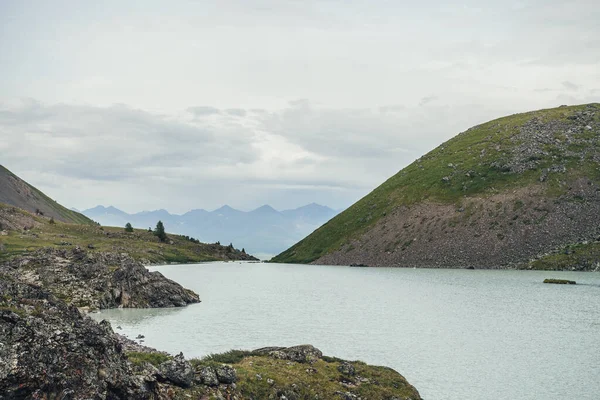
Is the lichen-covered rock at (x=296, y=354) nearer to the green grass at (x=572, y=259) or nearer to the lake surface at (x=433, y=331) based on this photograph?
the lake surface at (x=433, y=331)

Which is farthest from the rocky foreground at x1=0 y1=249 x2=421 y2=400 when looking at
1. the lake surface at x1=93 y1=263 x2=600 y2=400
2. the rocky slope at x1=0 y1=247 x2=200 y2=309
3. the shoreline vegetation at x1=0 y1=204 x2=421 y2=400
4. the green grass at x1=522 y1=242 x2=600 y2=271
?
the green grass at x1=522 y1=242 x2=600 y2=271

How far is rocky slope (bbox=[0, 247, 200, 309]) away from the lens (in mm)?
80225

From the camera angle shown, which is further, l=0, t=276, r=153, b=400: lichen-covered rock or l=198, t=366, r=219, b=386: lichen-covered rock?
l=198, t=366, r=219, b=386: lichen-covered rock

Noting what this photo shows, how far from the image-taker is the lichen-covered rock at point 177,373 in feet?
82.1

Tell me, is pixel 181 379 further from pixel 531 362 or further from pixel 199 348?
pixel 531 362

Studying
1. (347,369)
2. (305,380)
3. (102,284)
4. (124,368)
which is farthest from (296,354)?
(102,284)

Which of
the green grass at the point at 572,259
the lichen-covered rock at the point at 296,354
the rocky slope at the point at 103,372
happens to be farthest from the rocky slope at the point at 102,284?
the green grass at the point at 572,259

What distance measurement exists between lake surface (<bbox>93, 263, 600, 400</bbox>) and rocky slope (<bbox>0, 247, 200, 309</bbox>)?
5.67 meters

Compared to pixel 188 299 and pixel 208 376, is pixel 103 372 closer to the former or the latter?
pixel 208 376

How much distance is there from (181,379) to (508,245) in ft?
547

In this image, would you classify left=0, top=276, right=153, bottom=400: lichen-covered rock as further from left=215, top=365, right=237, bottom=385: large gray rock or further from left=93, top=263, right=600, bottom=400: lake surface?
Answer: left=93, top=263, right=600, bottom=400: lake surface

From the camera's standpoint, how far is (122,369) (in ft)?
72.7

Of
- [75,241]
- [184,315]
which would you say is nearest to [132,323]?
[184,315]

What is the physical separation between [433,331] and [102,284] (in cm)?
5791
